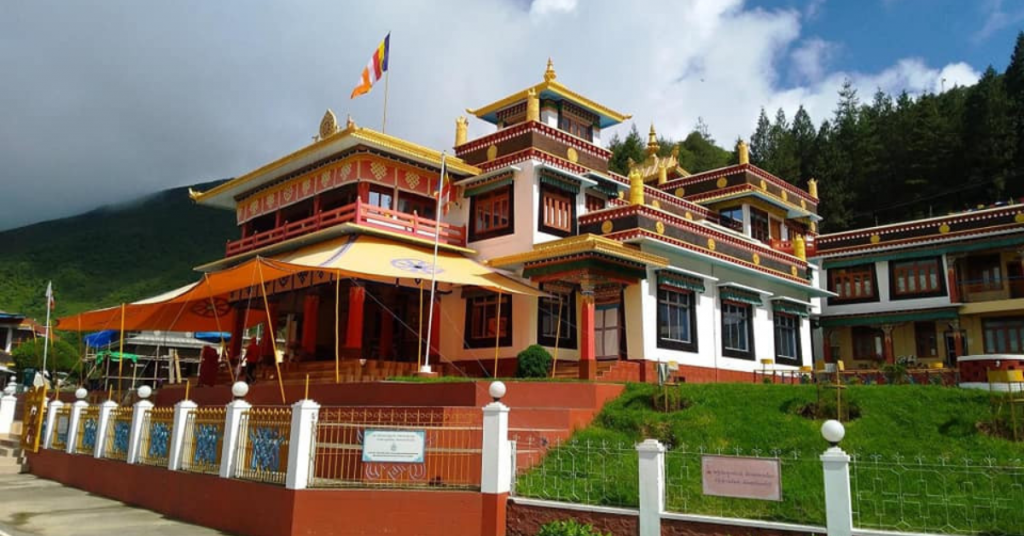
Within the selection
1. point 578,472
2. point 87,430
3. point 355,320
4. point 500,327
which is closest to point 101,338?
point 87,430

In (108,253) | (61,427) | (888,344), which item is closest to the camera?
(61,427)

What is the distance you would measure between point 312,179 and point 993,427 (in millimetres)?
17974

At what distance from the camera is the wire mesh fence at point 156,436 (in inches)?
527

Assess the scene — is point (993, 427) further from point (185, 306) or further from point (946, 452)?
point (185, 306)

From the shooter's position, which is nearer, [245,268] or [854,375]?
[245,268]

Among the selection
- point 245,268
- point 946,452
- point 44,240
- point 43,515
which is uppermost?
point 44,240

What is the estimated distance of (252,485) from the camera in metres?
10.9

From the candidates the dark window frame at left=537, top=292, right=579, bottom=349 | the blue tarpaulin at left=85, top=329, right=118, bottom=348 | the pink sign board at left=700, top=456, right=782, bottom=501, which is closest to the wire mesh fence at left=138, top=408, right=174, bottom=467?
the pink sign board at left=700, top=456, right=782, bottom=501

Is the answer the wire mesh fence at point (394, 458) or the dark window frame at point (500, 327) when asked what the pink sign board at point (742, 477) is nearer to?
the wire mesh fence at point (394, 458)

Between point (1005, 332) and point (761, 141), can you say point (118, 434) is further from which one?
point (761, 141)

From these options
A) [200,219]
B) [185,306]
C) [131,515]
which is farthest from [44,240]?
[131,515]

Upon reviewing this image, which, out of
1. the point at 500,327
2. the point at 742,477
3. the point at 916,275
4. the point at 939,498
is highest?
the point at 916,275

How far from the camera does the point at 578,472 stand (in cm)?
1139

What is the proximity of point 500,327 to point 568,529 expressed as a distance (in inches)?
475
